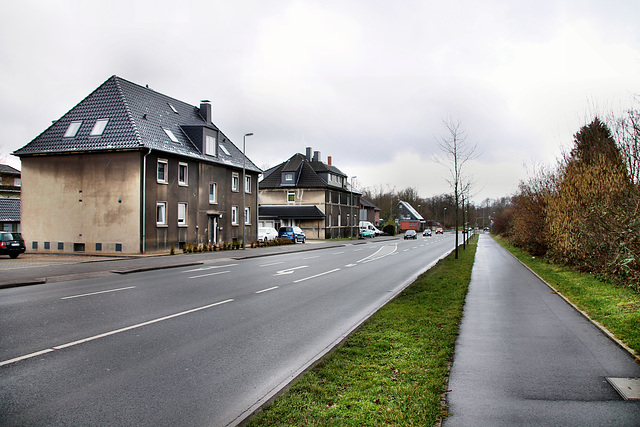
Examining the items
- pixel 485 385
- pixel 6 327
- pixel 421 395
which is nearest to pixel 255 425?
pixel 421 395

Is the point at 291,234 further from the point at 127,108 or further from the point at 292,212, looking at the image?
the point at 127,108

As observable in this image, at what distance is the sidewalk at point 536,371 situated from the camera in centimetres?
436

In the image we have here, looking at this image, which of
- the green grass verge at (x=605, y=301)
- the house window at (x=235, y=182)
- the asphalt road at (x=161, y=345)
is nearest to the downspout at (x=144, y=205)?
the house window at (x=235, y=182)

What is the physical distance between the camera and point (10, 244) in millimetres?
23844

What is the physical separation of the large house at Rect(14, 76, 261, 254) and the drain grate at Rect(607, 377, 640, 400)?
25188mm

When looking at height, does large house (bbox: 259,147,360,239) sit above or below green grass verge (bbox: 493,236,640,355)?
above

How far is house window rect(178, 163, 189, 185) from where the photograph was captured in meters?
30.2

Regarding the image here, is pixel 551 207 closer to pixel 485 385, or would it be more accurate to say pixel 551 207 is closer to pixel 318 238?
pixel 485 385

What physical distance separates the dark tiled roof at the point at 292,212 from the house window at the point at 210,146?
986 inches

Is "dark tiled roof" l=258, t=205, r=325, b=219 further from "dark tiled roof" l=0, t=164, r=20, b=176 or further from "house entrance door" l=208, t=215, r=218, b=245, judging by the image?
"dark tiled roof" l=0, t=164, r=20, b=176

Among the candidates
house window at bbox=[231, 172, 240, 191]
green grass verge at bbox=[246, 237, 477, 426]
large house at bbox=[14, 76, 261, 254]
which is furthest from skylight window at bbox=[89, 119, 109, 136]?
green grass verge at bbox=[246, 237, 477, 426]

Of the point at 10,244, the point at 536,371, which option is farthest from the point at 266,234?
the point at 536,371

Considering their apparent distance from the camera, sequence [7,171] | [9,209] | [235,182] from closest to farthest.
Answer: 1. [235,182]
2. [9,209]
3. [7,171]

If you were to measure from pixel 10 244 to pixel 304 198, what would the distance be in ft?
130
